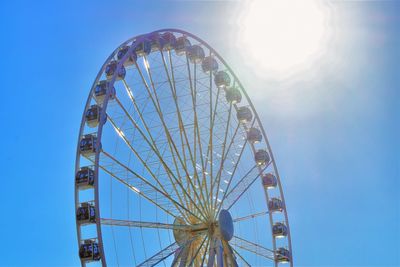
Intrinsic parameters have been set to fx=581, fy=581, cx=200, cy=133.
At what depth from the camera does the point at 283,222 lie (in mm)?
28812

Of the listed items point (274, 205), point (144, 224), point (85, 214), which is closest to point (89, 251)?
point (85, 214)

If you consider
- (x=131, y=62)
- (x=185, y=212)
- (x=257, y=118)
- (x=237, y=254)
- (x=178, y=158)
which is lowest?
(x=237, y=254)

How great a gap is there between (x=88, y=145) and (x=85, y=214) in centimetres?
291

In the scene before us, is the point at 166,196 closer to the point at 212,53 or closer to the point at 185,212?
the point at 185,212

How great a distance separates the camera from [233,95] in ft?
97.6

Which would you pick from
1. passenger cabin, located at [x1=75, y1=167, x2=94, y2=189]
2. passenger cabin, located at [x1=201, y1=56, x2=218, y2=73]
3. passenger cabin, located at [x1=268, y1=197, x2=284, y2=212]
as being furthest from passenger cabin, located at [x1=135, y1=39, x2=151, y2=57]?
passenger cabin, located at [x1=268, y1=197, x2=284, y2=212]

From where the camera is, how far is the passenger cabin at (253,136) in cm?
2934

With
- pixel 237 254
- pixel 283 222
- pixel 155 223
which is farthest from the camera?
pixel 283 222

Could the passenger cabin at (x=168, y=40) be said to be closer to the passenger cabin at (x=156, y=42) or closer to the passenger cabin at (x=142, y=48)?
the passenger cabin at (x=156, y=42)

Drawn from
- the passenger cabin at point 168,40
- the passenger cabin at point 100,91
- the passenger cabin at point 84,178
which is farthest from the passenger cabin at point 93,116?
the passenger cabin at point 168,40

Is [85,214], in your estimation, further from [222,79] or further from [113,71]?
[222,79]

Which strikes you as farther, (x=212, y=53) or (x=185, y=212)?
(x=212, y=53)

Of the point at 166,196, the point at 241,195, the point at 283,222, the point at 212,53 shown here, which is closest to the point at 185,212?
the point at 166,196

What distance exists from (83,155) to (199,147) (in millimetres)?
5641
